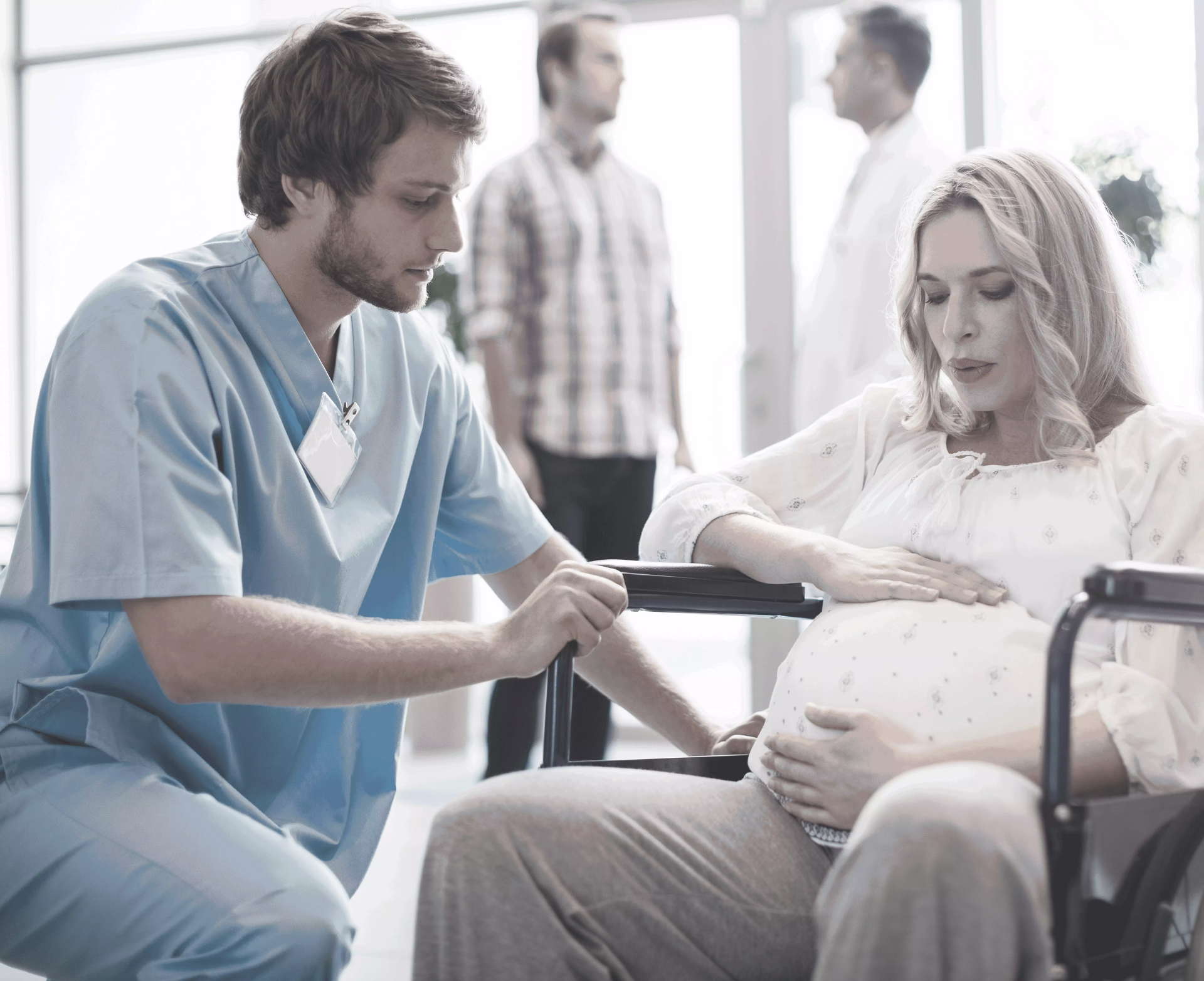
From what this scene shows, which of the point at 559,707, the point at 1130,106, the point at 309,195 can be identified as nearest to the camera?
the point at 559,707

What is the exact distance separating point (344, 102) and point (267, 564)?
0.48 meters

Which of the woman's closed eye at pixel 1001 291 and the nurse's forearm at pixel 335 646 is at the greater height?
the woman's closed eye at pixel 1001 291

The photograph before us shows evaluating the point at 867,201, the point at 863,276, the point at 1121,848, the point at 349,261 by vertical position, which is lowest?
the point at 1121,848

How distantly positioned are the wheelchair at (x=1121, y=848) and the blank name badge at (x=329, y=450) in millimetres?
733

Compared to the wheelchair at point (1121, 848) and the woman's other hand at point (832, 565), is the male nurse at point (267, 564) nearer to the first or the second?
the woman's other hand at point (832, 565)

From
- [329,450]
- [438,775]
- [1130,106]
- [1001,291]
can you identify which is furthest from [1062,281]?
[438,775]

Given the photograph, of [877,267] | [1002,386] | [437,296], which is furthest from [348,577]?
[437,296]

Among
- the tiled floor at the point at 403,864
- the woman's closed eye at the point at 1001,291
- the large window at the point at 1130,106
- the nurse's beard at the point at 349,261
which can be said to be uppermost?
the large window at the point at 1130,106

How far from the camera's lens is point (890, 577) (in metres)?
1.22

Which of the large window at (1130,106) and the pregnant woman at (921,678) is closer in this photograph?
the pregnant woman at (921,678)

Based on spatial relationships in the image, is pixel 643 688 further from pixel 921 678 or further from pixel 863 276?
pixel 863 276

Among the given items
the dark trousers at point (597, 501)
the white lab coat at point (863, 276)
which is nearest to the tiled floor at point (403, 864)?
the dark trousers at point (597, 501)

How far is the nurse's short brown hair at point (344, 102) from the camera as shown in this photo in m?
1.26

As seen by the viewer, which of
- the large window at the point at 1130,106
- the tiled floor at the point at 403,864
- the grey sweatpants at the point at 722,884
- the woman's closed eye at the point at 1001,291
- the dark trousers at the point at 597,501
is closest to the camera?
the grey sweatpants at the point at 722,884
